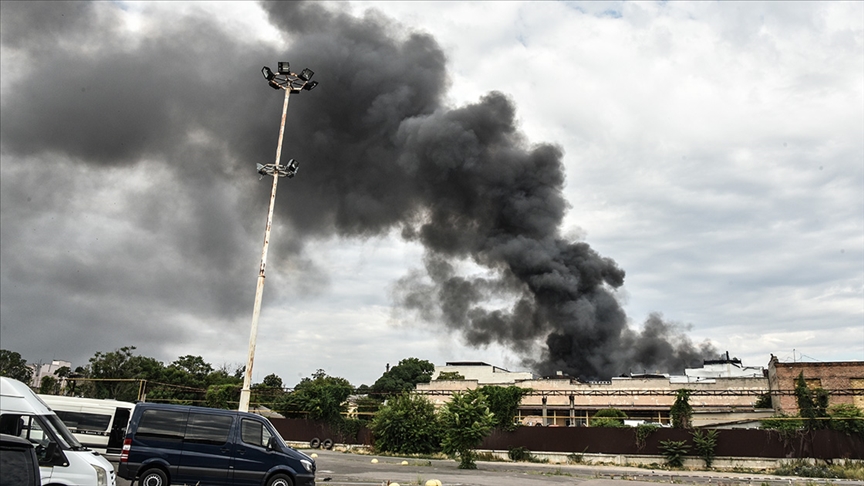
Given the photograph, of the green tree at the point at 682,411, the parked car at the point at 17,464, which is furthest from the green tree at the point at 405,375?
the parked car at the point at 17,464

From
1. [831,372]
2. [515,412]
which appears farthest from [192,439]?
[831,372]

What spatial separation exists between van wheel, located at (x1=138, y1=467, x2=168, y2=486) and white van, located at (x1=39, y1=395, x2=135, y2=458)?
8537 millimetres

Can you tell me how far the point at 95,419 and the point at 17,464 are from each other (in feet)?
51.6

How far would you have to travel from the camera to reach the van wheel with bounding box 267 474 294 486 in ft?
37.5

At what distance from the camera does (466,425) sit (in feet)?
72.0

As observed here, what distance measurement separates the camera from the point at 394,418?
2862 centimetres

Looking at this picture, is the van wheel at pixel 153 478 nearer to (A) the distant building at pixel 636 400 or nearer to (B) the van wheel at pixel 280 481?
(B) the van wheel at pixel 280 481

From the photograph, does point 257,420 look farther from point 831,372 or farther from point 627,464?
point 831,372

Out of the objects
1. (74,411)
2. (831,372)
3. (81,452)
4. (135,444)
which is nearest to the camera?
(81,452)

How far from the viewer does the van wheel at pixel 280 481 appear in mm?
11430

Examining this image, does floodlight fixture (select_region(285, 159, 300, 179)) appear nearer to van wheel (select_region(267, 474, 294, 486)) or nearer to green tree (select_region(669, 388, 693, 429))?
van wheel (select_region(267, 474, 294, 486))

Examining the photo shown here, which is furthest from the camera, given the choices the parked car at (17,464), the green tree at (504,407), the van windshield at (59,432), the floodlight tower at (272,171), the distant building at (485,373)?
the distant building at (485,373)

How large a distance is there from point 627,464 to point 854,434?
33.6ft

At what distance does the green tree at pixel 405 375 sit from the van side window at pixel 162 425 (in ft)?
272
